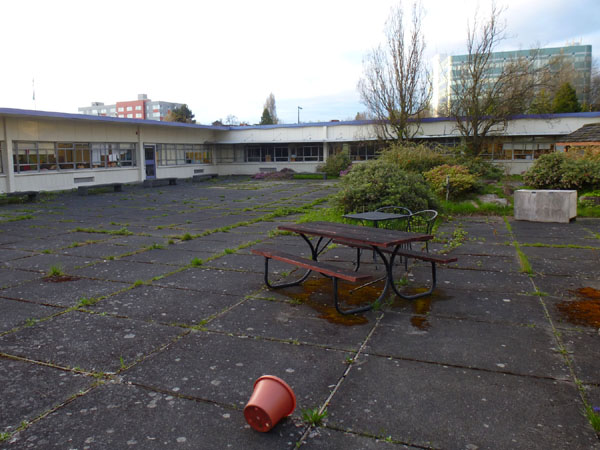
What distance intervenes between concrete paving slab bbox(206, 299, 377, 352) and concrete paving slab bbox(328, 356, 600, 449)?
2.09 feet

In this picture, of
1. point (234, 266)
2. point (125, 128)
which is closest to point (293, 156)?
point (125, 128)

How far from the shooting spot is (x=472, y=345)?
427cm

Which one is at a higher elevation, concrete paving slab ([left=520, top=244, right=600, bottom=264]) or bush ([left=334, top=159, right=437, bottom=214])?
bush ([left=334, top=159, right=437, bottom=214])

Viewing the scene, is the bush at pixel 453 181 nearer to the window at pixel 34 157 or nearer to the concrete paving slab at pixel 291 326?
the concrete paving slab at pixel 291 326

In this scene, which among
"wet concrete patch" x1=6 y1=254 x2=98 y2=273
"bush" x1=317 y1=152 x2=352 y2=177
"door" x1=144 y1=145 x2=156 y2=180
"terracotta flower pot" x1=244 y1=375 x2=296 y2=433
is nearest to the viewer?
"terracotta flower pot" x1=244 y1=375 x2=296 y2=433

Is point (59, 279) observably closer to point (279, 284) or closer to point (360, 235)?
point (279, 284)

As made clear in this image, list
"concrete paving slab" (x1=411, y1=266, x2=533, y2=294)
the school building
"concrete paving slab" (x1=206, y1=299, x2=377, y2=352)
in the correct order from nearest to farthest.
Answer: "concrete paving slab" (x1=206, y1=299, x2=377, y2=352) < "concrete paving slab" (x1=411, y1=266, x2=533, y2=294) < the school building

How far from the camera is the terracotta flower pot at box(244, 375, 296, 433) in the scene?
2.94 meters

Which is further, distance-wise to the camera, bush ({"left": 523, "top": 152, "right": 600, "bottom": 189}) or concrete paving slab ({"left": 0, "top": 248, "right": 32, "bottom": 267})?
bush ({"left": 523, "top": 152, "right": 600, "bottom": 189})

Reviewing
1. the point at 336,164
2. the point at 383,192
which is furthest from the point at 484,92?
the point at 383,192

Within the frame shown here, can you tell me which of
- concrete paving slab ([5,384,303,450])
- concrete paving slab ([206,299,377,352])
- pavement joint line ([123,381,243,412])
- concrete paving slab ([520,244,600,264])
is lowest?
concrete paving slab ([5,384,303,450])

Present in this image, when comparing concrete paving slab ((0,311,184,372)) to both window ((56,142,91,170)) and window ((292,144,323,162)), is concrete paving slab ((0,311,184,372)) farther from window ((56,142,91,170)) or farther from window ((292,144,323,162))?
window ((292,144,323,162))

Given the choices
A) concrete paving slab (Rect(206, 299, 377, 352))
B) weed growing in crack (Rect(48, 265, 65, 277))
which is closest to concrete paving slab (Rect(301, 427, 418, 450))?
concrete paving slab (Rect(206, 299, 377, 352))

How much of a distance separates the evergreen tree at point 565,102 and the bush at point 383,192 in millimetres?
33310
